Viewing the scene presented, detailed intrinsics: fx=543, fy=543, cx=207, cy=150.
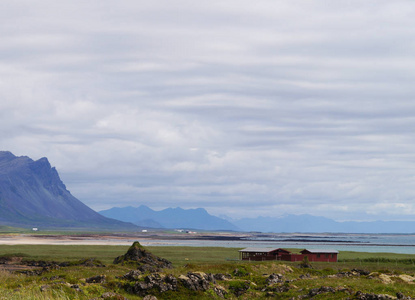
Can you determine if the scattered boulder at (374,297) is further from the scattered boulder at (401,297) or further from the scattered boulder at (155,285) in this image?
A: the scattered boulder at (155,285)

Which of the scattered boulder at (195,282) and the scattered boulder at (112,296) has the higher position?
the scattered boulder at (195,282)

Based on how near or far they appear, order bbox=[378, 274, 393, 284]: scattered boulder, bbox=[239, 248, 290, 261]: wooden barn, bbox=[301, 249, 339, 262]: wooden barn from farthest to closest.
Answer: bbox=[301, 249, 339, 262]: wooden barn → bbox=[239, 248, 290, 261]: wooden barn → bbox=[378, 274, 393, 284]: scattered boulder

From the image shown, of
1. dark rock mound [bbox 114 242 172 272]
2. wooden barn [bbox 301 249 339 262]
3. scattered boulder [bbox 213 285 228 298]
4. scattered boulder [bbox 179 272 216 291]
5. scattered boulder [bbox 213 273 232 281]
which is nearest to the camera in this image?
scattered boulder [bbox 179 272 216 291]

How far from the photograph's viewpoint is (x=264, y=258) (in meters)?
116

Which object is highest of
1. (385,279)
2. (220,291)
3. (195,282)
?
(385,279)

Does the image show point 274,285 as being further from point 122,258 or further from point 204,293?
point 122,258

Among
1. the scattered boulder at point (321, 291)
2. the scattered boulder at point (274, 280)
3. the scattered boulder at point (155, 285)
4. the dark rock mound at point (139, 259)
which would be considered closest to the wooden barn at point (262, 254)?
the dark rock mound at point (139, 259)

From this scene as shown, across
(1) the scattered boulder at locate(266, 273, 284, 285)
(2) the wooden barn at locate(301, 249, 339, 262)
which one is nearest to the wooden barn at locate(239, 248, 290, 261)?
(2) the wooden barn at locate(301, 249, 339, 262)

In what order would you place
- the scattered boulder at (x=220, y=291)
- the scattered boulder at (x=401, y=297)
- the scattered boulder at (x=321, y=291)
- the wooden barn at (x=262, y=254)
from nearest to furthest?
1. the scattered boulder at (x=401, y=297)
2. the scattered boulder at (x=321, y=291)
3. the scattered boulder at (x=220, y=291)
4. the wooden barn at (x=262, y=254)

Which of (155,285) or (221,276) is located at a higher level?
(221,276)

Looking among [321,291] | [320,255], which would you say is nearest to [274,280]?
[321,291]

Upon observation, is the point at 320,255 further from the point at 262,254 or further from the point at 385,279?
the point at 385,279

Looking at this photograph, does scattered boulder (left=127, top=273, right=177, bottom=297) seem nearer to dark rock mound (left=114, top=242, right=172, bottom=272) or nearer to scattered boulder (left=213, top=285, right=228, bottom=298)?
scattered boulder (left=213, top=285, right=228, bottom=298)

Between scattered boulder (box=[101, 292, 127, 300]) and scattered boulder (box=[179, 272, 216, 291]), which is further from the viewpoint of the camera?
scattered boulder (box=[179, 272, 216, 291])
